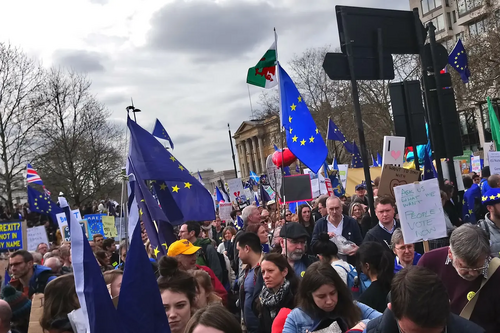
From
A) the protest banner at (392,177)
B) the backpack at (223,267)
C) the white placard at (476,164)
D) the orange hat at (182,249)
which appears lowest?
the backpack at (223,267)

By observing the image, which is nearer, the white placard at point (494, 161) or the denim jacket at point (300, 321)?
the denim jacket at point (300, 321)

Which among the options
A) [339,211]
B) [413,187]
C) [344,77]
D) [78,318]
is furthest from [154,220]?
[78,318]

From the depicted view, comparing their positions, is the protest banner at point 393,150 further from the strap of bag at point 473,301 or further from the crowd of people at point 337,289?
the strap of bag at point 473,301

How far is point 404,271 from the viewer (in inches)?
107

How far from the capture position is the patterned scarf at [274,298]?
4.54 meters

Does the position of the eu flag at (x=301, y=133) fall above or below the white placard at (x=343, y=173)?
above

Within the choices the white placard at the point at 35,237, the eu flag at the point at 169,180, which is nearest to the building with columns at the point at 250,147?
the white placard at the point at 35,237

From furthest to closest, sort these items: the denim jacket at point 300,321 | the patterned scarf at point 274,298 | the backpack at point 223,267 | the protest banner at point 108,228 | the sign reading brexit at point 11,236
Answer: the protest banner at point 108,228 < the sign reading brexit at point 11,236 < the backpack at point 223,267 < the patterned scarf at point 274,298 < the denim jacket at point 300,321

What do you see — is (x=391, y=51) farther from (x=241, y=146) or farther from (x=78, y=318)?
(x=241, y=146)

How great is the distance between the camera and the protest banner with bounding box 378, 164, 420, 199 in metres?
6.04

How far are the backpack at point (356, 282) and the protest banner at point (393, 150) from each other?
2.20m

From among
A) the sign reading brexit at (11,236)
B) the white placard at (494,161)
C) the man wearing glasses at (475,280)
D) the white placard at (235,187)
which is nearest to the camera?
the man wearing glasses at (475,280)

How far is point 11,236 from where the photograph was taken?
10742 mm

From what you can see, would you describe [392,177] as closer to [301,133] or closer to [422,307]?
[301,133]
